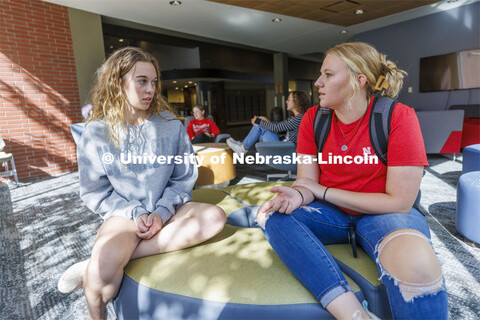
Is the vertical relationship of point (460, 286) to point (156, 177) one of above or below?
below

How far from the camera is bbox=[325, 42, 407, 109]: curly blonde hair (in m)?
1.29

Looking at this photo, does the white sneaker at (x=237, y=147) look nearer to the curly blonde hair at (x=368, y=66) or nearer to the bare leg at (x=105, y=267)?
the curly blonde hair at (x=368, y=66)

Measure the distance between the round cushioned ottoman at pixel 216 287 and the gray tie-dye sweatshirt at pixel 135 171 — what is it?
26 cm

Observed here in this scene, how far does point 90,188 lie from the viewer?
141 centimetres

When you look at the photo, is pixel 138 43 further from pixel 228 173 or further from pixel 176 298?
pixel 176 298

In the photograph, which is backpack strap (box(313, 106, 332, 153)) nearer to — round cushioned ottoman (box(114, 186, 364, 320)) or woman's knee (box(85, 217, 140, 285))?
round cushioned ottoman (box(114, 186, 364, 320))

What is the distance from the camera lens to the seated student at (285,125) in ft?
11.0

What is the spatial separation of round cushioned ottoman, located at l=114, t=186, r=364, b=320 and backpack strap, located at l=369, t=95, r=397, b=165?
539 millimetres

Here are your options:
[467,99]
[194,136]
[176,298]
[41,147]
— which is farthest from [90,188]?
[467,99]

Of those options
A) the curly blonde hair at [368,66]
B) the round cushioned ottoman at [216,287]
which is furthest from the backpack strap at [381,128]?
the round cushioned ottoman at [216,287]

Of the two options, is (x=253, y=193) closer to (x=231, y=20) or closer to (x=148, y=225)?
(x=148, y=225)

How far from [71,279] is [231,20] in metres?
6.25

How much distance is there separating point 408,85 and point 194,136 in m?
5.60

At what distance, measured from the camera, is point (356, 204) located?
1197mm
